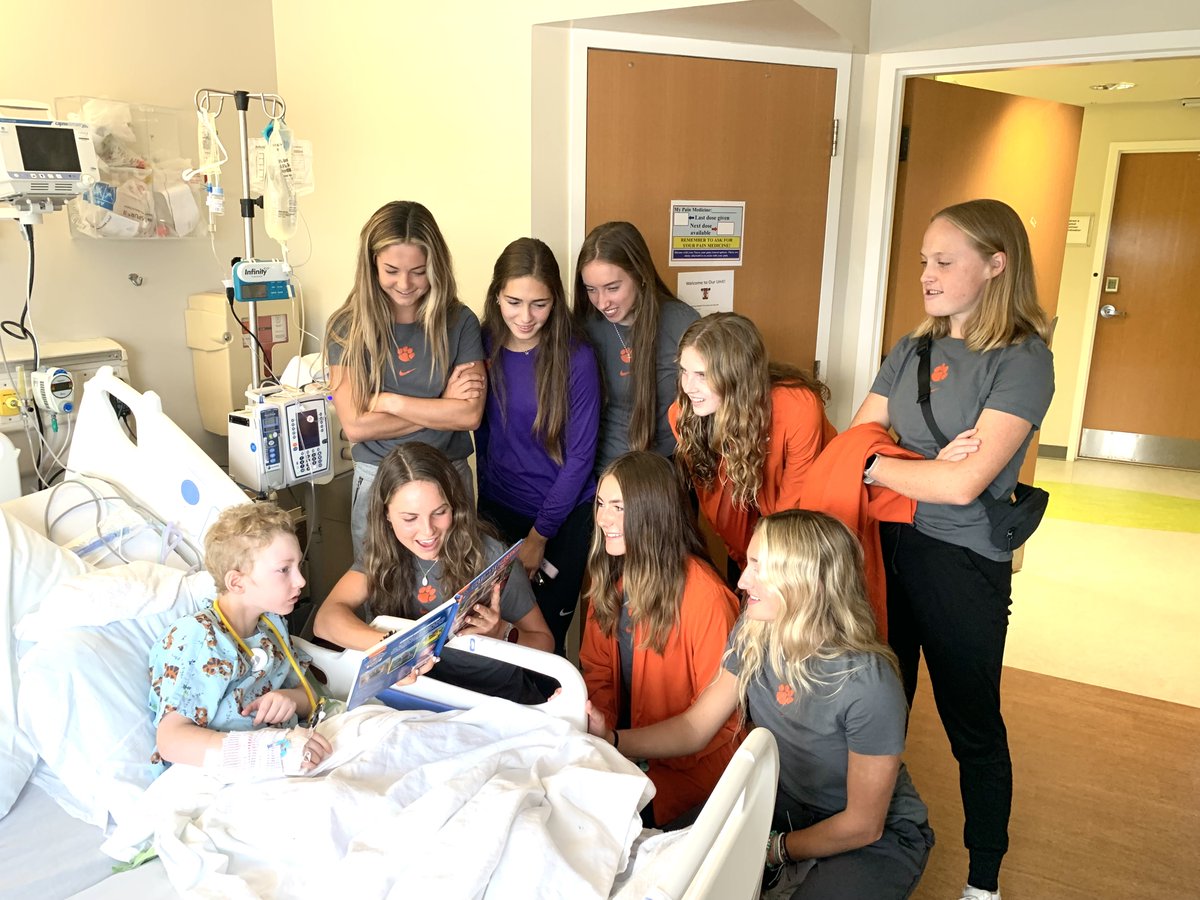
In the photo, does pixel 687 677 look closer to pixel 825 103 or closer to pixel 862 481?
pixel 862 481

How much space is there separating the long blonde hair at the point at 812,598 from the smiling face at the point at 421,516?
2.47ft

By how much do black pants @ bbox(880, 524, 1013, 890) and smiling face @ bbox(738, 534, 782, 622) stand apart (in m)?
0.56

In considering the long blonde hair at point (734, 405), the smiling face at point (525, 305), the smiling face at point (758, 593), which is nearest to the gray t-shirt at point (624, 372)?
the smiling face at point (525, 305)

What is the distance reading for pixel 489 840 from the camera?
1390 millimetres

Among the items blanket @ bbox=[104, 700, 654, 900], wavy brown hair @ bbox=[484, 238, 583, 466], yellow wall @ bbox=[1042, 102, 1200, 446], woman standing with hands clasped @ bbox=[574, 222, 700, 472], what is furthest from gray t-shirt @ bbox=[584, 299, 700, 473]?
yellow wall @ bbox=[1042, 102, 1200, 446]

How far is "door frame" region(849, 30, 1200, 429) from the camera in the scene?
297 centimetres

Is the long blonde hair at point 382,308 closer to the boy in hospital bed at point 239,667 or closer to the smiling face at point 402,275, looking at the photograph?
the smiling face at point 402,275

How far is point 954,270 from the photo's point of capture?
2.05 metres

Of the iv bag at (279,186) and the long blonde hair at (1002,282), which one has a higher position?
the iv bag at (279,186)

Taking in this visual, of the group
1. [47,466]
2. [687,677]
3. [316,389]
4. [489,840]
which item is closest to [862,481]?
[687,677]

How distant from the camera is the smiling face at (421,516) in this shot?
2113 millimetres

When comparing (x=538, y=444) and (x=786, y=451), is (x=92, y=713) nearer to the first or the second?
(x=538, y=444)

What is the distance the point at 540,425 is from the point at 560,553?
40cm

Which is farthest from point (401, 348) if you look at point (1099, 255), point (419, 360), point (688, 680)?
point (1099, 255)
